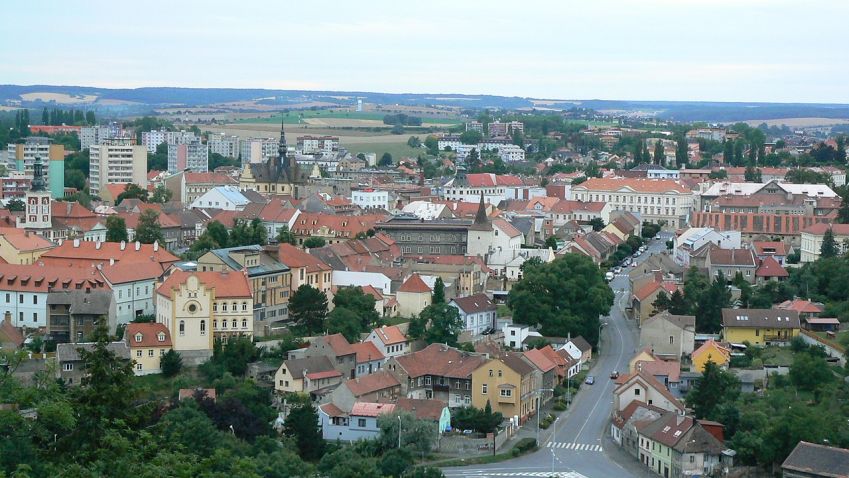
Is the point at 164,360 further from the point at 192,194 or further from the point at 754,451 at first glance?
the point at 192,194

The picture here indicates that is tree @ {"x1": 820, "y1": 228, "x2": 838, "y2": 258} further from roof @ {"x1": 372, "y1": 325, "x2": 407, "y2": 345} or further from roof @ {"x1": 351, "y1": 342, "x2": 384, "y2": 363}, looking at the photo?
roof @ {"x1": 351, "y1": 342, "x2": 384, "y2": 363}

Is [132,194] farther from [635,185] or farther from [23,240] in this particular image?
[635,185]

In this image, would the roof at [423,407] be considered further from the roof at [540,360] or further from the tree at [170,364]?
the tree at [170,364]

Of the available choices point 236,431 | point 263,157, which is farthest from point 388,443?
point 263,157

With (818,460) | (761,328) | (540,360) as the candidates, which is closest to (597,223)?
(761,328)

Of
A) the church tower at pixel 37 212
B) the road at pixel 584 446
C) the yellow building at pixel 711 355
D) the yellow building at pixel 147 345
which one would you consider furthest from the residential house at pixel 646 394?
the church tower at pixel 37 212

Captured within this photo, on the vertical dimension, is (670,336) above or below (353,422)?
above
